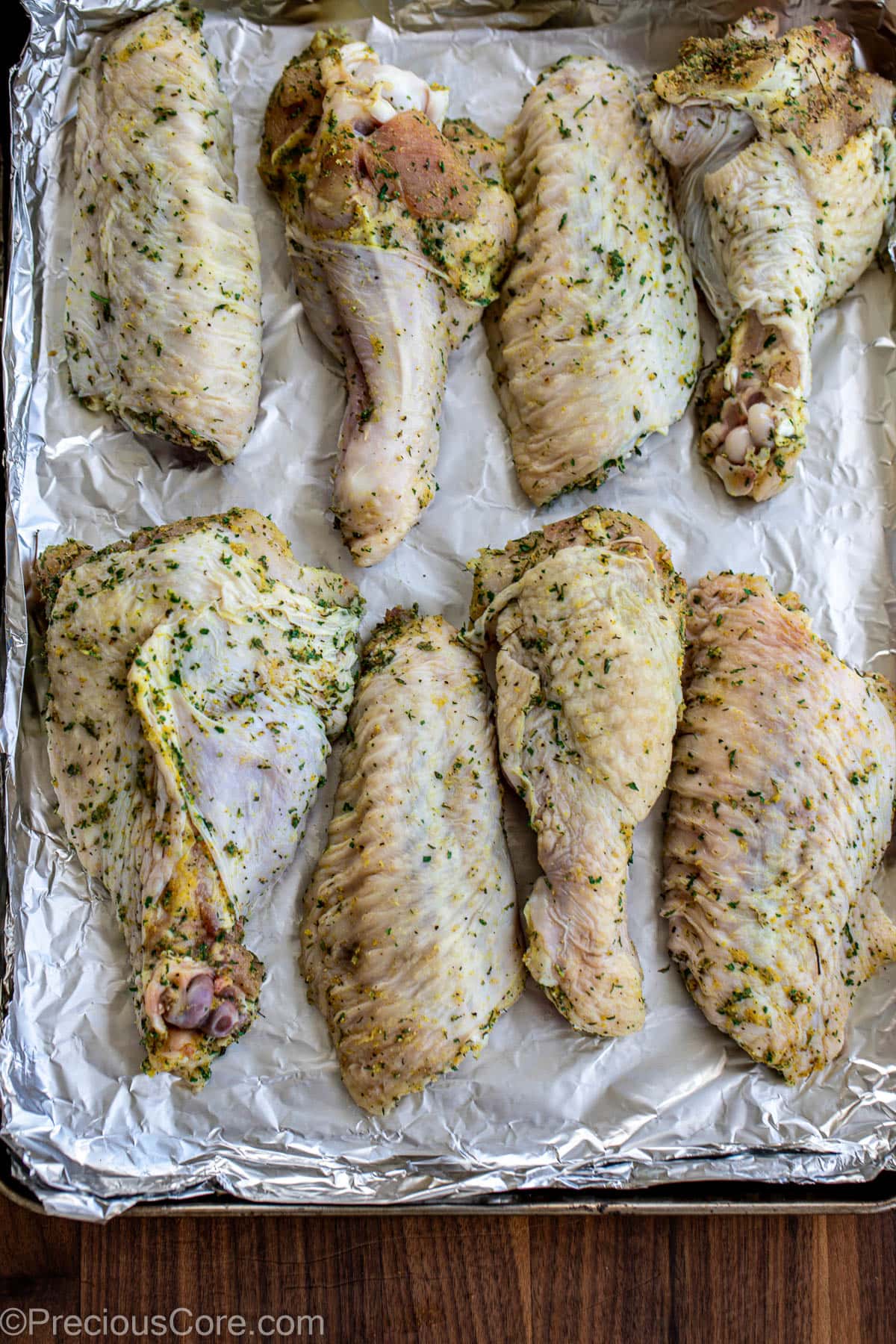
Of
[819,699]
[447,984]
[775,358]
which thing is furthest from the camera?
[775,358]

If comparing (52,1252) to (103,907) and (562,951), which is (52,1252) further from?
(562,951)

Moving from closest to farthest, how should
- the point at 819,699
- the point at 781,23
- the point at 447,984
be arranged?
the point at 447,984, the point at 819,699, the point at 781,23

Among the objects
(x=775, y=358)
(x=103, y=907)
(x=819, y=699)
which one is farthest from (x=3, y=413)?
(x=819, y=699)

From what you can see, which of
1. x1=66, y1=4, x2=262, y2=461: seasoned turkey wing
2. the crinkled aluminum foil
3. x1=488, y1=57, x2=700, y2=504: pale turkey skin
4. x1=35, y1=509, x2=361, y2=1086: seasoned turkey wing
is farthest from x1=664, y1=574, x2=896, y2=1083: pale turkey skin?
x1=66, y1=4, x2=262, y2=461: seasoned turkey wing

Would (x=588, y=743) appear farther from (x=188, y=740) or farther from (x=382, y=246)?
(x=382, y=246)

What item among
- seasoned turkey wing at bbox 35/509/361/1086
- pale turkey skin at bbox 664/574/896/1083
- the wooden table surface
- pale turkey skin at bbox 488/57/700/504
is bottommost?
the wooden table surface

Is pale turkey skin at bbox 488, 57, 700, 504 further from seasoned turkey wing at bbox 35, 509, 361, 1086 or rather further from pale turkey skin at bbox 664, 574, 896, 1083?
seasoned turkey wing at bbox 35, 509, 361, 1086

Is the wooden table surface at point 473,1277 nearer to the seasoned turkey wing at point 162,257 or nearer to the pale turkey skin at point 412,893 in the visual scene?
the pale turkey skin at point 412,893

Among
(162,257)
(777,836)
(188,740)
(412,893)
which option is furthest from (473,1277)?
(162,257)
